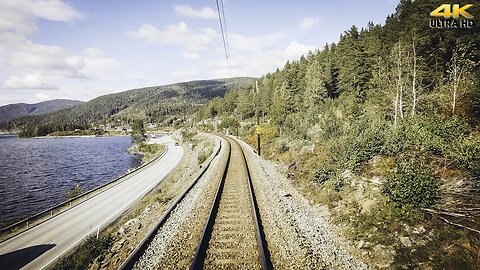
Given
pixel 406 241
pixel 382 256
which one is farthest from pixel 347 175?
pixel 382 256

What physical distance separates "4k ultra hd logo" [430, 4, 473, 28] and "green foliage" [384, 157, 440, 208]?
86.2 feet

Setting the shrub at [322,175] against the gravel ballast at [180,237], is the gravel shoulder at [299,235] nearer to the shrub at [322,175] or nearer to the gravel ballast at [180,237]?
the shrub at [322,175]

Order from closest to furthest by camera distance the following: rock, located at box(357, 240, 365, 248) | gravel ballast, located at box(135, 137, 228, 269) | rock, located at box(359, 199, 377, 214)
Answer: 1. gravel ballast, located at box(135, 137, 228, 269)
2. rock, located at box(357, 240, 365, 248)
3. rock, located at box(359, 199, 377, 214)

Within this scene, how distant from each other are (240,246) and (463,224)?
657 cm

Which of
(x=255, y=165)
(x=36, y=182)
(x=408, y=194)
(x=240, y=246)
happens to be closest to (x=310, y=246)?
(x=240, y=246)

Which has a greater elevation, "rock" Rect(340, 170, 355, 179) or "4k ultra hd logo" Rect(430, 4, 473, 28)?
"4k ultra hd logo" Rect(430, 4, 473, 28)

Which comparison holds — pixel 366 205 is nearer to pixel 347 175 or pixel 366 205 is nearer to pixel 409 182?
pixel 409 182

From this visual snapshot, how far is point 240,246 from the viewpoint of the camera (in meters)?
8.84

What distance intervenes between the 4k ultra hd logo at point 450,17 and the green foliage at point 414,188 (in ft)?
86.2

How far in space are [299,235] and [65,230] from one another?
20.9 metres

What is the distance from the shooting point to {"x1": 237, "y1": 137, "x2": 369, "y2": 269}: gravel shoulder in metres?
8.06

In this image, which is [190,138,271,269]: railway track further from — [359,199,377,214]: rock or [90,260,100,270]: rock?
[359,199,377,214]: rock

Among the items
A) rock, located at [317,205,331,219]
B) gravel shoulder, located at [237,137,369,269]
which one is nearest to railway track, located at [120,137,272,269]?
gravel shoulder, located at [237,137,369,269]

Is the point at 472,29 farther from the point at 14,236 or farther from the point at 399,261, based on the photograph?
the point at 14,236
